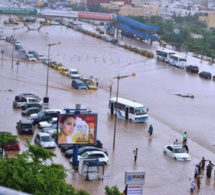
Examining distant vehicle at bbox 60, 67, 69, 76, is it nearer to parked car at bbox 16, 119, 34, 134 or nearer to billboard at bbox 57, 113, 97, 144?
parked car at bbox 16, 119, 34, 134

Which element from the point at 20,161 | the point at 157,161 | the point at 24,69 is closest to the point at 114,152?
the point at 157,161

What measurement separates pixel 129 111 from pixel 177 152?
3.31 meters

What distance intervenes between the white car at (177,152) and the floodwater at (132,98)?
Result: 0.39 feet

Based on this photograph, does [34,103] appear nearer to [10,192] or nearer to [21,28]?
[10,192]

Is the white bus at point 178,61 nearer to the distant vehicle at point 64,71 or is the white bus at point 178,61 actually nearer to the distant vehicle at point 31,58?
the distant vehicle at point 64,71

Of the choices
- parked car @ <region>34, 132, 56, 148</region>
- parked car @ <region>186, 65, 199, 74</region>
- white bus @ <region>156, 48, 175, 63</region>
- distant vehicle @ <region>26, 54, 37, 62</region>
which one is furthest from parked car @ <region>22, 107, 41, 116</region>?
white bus @ <region>156, 48, 175, 63</region>

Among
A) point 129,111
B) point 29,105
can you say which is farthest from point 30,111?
point 129,111

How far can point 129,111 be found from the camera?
15312 millimetres

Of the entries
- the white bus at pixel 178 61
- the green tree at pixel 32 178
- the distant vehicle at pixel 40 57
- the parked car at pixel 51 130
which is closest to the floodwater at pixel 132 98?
the white bus at pixel 178 61

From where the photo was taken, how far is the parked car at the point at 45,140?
12023 millimetres

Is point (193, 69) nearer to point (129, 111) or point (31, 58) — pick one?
point (31, 58)

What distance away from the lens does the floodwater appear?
11008 mm

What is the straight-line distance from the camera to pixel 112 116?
15.6 metres

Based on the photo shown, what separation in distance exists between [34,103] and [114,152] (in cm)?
413
